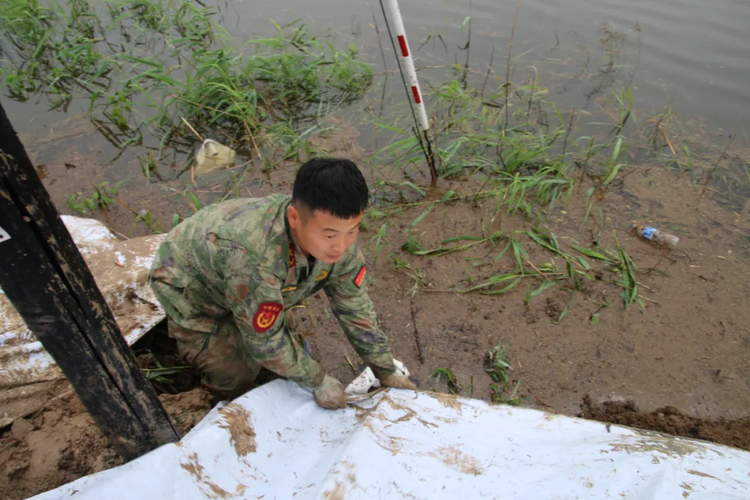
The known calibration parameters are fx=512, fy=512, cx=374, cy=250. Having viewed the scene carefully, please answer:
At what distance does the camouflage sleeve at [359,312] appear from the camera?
1982 millimetres

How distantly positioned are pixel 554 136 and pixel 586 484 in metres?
2.81

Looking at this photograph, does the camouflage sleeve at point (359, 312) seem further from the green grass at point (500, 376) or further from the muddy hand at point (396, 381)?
the green grass at point (500, 376)

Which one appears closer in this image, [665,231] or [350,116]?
[665,231]

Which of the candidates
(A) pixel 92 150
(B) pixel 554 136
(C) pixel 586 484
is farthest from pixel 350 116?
(C) pixel 586 484

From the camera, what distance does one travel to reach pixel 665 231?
315cm

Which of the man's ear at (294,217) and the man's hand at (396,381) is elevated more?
the man's ear at (294,217)

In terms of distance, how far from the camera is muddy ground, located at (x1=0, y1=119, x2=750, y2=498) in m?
2.10

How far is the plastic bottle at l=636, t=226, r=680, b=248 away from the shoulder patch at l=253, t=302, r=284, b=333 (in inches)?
93.0

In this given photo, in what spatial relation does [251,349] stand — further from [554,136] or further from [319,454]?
[554,136]

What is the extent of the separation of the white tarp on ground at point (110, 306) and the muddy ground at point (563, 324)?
17 cm

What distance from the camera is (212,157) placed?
382cm

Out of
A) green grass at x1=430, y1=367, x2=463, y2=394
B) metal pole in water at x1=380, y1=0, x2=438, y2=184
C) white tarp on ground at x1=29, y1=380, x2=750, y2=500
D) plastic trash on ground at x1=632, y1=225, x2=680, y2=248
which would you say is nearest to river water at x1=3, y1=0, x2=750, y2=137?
plastic trash on ground at x1=632, y1=225, x2=680, y2=248

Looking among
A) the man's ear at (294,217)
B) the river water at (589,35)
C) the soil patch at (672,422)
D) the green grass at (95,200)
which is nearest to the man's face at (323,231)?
the man's ear at (294,217)

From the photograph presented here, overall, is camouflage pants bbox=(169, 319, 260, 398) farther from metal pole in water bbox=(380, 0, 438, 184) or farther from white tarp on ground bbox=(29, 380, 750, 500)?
metal pole in water bbox=(380, 0, 438, 184)
